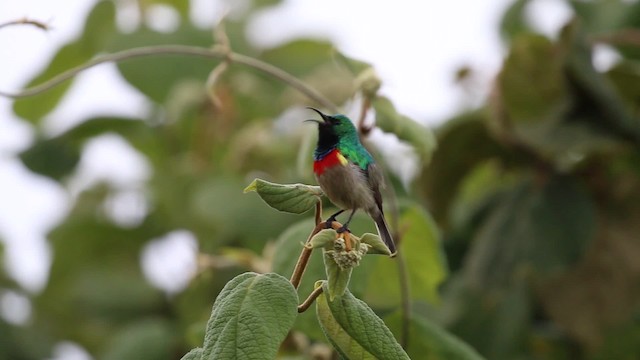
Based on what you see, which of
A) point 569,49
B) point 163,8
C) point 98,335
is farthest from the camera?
point 163,8

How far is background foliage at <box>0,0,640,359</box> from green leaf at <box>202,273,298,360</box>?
597 millimetres

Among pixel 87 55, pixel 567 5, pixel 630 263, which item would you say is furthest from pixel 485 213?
pixel 87 55

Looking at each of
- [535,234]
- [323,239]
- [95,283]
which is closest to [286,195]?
[323,239]

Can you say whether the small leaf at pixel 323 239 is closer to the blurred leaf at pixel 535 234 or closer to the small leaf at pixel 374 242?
the small leaf at pixel 374 242

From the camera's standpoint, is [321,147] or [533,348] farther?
[533,348]

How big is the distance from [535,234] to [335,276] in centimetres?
101

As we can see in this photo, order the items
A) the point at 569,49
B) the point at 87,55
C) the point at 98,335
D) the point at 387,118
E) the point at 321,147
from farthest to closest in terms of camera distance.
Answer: the point at 98,335 → the point at 87,55 → the point at 569,49 → the point at 387,118 → the point at 321,147

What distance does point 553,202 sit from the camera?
5.41 feet

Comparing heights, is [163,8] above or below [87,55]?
above

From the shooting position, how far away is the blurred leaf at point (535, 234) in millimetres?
1576

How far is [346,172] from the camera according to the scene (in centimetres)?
73

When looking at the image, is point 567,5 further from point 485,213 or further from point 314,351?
point 314,351

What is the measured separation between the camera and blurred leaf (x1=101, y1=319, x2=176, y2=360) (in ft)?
5.31

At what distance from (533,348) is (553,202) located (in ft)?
0.79
